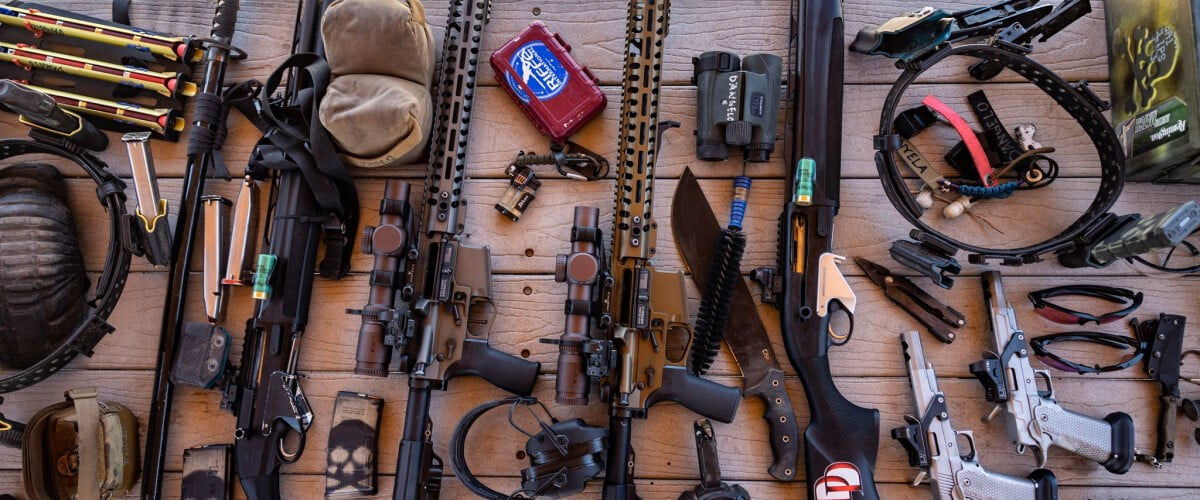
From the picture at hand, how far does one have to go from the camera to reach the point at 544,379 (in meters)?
2.59

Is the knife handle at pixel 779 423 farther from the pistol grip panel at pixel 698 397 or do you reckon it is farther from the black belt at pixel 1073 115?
the black belt at pixel 1073 115

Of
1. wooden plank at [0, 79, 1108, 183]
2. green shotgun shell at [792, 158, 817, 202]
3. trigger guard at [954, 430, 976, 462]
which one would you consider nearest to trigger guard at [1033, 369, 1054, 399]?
trigger guard at [954, 430, 976, 462]

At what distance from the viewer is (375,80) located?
253 centimetres

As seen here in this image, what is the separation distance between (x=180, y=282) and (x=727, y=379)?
2.46 m

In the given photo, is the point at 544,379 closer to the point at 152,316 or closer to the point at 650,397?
the point at 650,397

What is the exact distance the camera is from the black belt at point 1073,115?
97.9 inches

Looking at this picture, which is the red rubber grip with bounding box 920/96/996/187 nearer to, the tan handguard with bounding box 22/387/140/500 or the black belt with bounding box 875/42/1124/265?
the black belt with bounding box 875/42/1124/265

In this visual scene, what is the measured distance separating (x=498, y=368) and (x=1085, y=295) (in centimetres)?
256

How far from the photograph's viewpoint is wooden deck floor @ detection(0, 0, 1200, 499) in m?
2.54

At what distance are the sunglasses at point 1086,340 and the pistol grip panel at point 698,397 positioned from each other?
1353 mm

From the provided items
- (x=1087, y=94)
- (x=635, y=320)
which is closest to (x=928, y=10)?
(x=1087, y=94)

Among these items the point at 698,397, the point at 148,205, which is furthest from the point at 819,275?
the point at 148,205

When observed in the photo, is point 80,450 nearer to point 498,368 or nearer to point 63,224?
point 63,224

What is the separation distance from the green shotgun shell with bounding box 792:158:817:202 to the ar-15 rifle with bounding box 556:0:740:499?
0.60m
